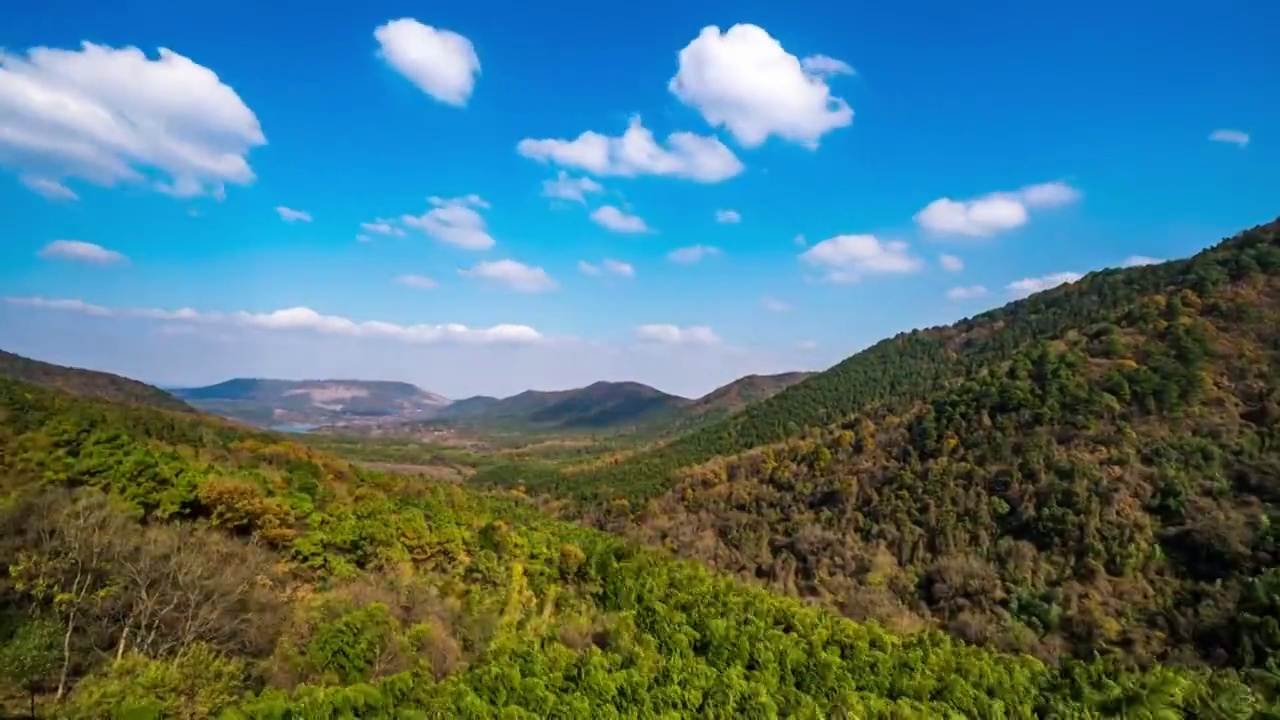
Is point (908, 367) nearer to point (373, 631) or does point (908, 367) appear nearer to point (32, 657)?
point (373, 631)

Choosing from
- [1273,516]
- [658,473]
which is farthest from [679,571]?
[658,473]

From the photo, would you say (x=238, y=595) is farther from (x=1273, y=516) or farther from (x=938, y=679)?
(x=1273, y=516)

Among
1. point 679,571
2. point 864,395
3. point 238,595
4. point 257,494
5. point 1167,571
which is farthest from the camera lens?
point 864,395

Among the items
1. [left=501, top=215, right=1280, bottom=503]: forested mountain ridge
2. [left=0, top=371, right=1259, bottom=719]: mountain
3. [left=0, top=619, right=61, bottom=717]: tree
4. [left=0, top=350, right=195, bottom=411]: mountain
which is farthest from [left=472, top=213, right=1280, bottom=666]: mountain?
[left=0, top=350, right=195, bottom=411]: mountain

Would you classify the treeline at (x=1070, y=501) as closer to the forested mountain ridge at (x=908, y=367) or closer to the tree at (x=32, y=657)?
the forested mountain ridge at (x=908, y=367)

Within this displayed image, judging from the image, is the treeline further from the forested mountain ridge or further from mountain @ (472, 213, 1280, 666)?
the forested mountain ridge

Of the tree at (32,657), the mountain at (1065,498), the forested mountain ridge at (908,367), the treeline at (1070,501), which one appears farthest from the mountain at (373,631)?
the forested mountain ridge at (908,367)
